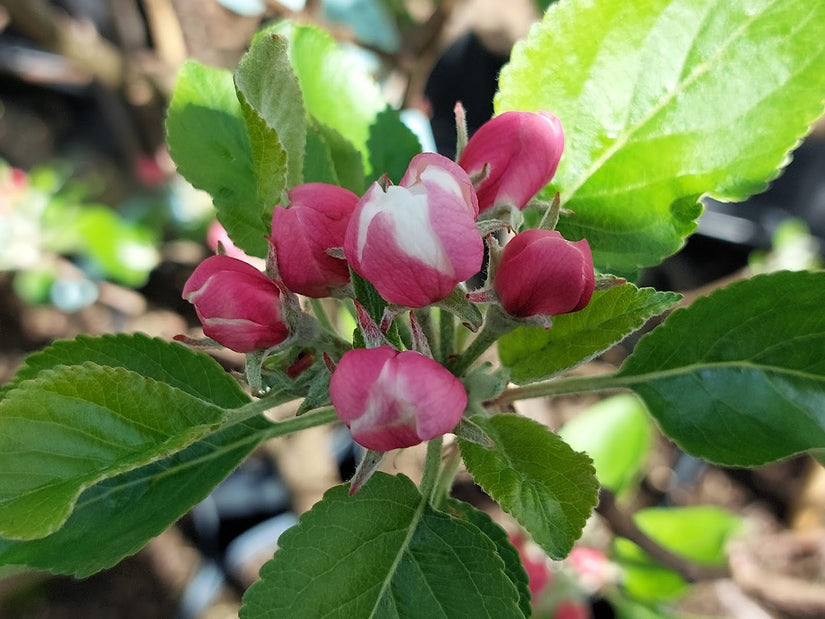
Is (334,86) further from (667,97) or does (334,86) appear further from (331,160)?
(667,97)

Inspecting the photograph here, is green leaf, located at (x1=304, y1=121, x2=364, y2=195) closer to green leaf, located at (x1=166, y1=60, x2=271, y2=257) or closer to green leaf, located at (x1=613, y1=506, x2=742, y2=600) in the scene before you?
green leaf, located at (x1=166, y1=60, x2=271, y2=257)

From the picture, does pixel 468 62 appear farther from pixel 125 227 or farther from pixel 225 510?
pixel 225 510

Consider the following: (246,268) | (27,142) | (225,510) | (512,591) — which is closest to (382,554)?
(512,591)

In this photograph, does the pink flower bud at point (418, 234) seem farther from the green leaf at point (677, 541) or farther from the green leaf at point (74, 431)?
the green leaf at point (677, 541)

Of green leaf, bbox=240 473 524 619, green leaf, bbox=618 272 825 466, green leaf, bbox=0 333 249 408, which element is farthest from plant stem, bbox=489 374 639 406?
green leaf, bbox=0 333 249 408

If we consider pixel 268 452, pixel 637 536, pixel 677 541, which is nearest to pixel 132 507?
pixel 637 536
